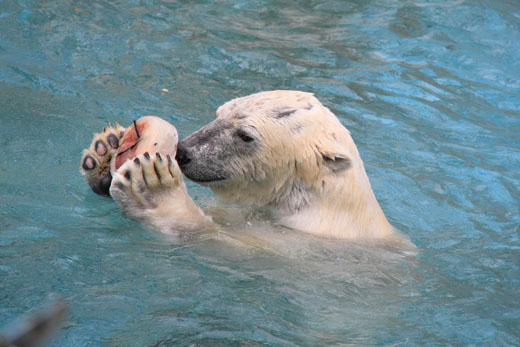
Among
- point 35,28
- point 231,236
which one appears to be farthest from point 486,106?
point 35,28

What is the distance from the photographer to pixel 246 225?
3889 millimetres

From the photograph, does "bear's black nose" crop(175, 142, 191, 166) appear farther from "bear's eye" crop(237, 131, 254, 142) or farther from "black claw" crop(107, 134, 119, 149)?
"black claw" crop(107, 134, 119, 149)

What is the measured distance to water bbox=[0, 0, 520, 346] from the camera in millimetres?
3107

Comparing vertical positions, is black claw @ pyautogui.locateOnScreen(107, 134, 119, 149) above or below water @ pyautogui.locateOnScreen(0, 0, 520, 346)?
above

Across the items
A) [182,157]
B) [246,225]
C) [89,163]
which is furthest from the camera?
[246,225]

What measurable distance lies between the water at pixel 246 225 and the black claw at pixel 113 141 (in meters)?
0.43

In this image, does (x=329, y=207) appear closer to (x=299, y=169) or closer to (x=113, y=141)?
(x=299, y=169)

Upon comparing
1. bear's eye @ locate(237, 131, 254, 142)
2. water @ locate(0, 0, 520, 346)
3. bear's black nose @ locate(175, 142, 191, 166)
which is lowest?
water @ locate(0, 0, 520, 346)

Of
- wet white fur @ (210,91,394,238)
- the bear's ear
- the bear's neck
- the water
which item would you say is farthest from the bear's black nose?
the bear's ear

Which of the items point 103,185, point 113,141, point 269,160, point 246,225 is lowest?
point 246,225

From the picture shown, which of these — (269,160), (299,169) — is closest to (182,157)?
(269,160)

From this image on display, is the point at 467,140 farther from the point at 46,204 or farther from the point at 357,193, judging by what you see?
the point at 46,204

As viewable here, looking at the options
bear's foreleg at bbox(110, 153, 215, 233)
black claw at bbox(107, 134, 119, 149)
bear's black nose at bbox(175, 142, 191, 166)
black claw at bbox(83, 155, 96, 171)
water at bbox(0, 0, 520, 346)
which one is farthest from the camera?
black claw at bbox(107, 134, 119, 149)

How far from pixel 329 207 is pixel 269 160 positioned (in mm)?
468
